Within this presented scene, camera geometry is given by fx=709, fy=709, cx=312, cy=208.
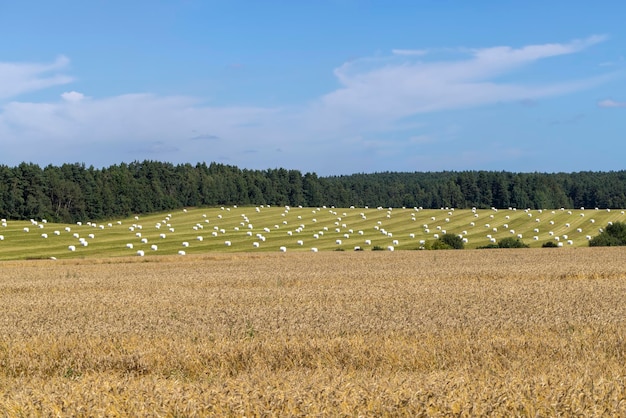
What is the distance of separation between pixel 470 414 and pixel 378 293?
16.1 m

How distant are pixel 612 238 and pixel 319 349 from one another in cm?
6515

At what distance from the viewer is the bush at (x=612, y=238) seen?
6894cm

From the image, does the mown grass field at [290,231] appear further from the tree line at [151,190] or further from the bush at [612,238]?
the tree line at [151,190]

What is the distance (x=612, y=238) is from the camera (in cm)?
6981

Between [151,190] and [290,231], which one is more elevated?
[151,190]

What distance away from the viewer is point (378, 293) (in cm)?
2261

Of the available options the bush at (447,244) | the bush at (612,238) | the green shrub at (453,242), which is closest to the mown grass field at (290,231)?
the green shrub at (453,242)

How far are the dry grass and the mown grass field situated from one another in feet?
156

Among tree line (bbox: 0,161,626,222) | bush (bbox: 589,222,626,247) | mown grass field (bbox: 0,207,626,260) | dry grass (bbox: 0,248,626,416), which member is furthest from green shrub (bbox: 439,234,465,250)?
tree line (bbox: 0,161,626,222)

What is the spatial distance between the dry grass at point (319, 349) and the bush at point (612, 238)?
147 feet

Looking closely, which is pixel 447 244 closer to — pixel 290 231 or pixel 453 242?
pixel 453 242

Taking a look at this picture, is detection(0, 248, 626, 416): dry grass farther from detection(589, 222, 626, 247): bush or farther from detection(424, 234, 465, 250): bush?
detection(589, 222, 626, 247): bush

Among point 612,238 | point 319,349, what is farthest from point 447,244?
point 319,349

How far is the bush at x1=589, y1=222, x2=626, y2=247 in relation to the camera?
68.9 meters
